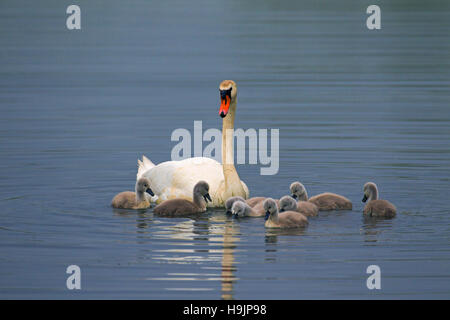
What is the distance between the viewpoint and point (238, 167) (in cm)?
1939

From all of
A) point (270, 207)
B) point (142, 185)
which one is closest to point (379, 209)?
point (270, 207)

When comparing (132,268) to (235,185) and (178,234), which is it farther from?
(235,185)

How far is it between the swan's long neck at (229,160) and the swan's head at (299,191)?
73cm

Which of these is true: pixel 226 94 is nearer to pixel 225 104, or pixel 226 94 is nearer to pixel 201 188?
pixel 225 104

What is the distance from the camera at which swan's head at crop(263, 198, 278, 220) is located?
13.9 m

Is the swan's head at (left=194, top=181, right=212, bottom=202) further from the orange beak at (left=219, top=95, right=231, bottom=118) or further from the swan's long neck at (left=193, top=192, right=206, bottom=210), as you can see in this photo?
the orange beak at (left=219, top=95, right=231, bottom=118)

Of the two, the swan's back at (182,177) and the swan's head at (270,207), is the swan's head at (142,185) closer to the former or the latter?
the swan's back at (182,177)

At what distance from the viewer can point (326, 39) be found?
45.2 metres

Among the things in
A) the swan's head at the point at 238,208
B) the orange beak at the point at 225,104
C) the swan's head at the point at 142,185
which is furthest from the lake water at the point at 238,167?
the orange beak at the point at 225,104

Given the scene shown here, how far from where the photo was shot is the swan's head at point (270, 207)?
13891 mm

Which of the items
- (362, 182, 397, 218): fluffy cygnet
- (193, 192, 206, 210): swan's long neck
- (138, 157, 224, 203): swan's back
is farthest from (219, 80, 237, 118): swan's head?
(362, 182, 397, 218): fluffy cygnet

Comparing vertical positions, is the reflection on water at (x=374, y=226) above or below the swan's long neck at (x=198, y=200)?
below

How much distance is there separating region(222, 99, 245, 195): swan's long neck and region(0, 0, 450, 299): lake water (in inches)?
44.4

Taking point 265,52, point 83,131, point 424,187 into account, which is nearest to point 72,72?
point 265,52
